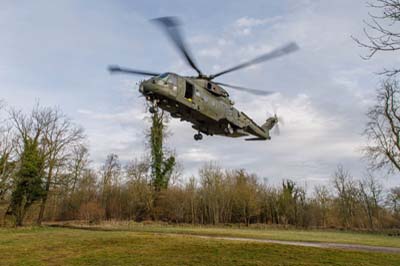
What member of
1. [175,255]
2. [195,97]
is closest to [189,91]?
[195,97]

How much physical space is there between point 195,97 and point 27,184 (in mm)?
24384

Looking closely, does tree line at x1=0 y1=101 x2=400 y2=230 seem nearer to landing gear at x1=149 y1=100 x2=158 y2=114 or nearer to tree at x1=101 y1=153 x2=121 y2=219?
tree at x1=101 y1=153 x2=121 y2=219

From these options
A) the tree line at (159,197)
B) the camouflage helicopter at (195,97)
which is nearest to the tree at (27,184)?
the tree line at (159,197)

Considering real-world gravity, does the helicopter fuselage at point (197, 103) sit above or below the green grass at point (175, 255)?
above

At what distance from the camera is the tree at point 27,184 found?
27.2 m

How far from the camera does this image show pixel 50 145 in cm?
2972

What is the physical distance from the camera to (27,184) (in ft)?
91.0

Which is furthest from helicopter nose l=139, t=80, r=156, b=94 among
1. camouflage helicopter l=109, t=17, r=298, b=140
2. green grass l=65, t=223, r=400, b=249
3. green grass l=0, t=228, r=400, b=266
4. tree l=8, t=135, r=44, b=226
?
tree l=8, t=135, r=44, b=226

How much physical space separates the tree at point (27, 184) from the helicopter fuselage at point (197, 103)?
22.6 m

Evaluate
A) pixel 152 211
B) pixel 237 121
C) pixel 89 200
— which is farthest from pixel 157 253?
pixel 89 200

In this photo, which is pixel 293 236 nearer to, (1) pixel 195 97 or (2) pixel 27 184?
(1) pixel 195 97

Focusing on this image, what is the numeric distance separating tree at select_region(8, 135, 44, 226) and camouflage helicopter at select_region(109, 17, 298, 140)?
73.7ft

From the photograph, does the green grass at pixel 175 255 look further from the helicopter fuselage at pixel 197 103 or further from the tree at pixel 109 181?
the tree at pixel 109 181

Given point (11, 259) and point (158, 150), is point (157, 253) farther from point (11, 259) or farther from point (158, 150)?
point (158, 150)
